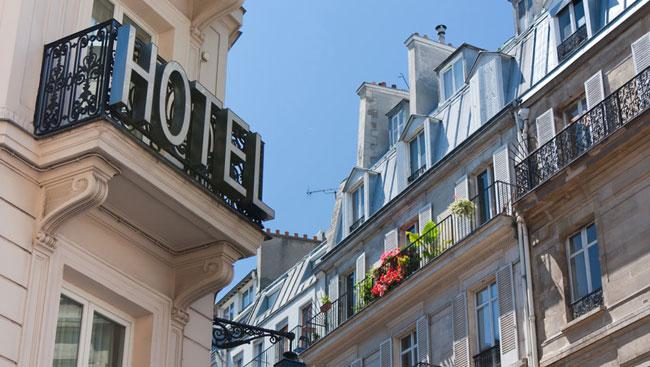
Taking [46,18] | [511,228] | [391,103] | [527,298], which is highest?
[391,103]

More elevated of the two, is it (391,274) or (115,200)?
(391,274)

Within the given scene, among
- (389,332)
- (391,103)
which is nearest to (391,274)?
(389,332)

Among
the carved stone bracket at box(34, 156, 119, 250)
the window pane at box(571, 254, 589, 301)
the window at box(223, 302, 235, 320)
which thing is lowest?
the carved stone bracket at box(34, 156, 119, 250)

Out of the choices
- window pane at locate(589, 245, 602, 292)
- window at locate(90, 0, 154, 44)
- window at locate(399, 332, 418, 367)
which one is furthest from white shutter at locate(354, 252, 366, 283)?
window at locate(90, 0, 154, 44)

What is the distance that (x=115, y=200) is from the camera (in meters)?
9.36

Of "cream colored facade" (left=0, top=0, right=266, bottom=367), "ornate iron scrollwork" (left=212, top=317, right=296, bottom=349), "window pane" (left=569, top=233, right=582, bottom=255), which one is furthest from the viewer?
"window pane" (left=569, top=233, right=582, bottom=255)

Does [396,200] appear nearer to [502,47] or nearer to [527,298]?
[502,47]

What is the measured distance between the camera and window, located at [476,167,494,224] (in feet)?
80.5

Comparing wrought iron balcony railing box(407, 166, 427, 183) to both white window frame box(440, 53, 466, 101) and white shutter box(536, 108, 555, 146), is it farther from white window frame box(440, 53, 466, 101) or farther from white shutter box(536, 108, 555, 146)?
white shutter box(536, 108, 555, 146)

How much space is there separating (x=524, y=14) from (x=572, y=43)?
3013 mm

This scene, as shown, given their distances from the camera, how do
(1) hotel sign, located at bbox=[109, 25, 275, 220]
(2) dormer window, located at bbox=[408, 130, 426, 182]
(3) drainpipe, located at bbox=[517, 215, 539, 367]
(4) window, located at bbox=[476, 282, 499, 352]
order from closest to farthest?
(1) hotel sign, located at bbox=[109, 25, 275, 220] → (3) drainpipe, located at bbox=[517, 215, 539, 367] → (4) window, located at bbox=[476, 282, 499, 352] → (2) dormer window, located at bbox=[408, 130, 426, 182]

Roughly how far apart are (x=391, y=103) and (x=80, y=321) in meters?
24.8

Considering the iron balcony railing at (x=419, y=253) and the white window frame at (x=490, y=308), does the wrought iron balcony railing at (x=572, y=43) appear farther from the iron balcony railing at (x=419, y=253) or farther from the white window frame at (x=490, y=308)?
the white window frame at (x=490, y=308)

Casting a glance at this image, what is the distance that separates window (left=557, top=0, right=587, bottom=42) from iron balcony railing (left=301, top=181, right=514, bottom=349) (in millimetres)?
3535
